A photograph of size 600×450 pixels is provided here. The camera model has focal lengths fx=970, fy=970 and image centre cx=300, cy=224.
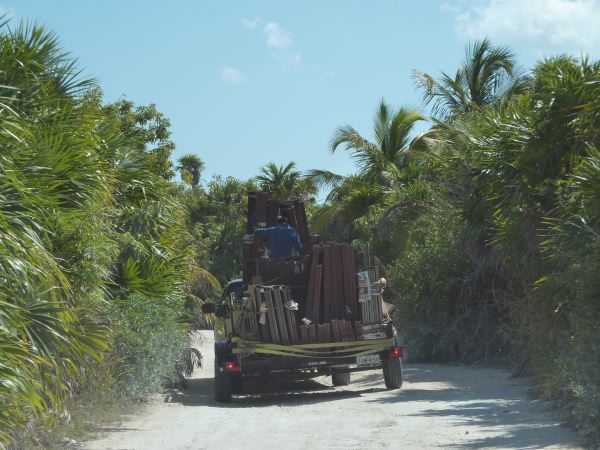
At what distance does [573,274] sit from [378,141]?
21.5 metres

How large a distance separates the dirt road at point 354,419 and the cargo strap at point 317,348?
0.68 meters

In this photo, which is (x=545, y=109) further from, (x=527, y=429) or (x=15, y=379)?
(x=15, y=379)

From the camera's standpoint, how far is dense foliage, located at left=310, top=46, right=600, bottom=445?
10555mm

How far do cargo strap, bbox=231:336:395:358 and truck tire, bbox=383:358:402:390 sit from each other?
0.41 meters

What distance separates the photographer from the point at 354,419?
11.6 metres

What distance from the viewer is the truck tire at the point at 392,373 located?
14.7 meters

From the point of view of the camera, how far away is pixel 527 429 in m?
10.3

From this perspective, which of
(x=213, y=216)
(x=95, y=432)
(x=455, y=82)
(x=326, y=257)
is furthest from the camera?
(x=213, y=216)

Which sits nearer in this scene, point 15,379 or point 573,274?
point 15,379

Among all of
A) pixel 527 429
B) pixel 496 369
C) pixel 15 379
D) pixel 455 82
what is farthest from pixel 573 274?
pixel 455 82

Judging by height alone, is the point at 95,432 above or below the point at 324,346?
below

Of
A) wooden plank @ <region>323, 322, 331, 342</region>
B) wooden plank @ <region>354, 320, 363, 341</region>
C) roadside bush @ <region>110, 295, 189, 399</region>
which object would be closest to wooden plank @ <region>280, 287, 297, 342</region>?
wooden plank @ <region>323, 322, 331, 342</region>

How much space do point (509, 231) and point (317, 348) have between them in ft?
10.8

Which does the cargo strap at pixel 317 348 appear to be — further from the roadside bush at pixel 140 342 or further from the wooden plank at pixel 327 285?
the roadside bush at pixel 140 342
